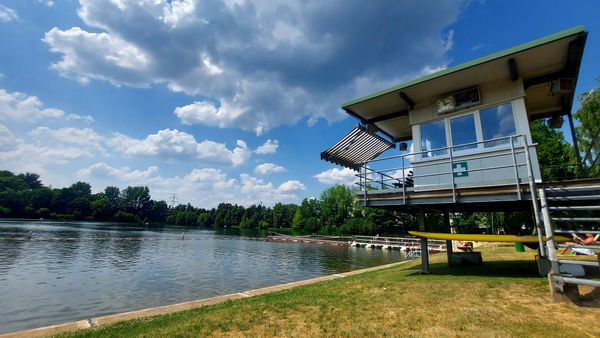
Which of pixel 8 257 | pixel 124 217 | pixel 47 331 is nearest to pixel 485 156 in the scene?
pixel 47 331

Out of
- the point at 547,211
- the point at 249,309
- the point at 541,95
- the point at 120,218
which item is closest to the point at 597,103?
the point at 541,95

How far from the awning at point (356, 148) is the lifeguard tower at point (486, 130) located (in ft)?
4.37

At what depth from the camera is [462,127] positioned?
10.4m

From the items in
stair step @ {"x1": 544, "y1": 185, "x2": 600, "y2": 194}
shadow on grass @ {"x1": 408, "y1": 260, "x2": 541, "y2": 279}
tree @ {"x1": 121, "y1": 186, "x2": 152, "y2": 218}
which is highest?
tree @ {"x1": 121, "y1": 186, "x2": 152, "y2": 218}

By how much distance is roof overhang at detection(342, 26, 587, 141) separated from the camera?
8223mm

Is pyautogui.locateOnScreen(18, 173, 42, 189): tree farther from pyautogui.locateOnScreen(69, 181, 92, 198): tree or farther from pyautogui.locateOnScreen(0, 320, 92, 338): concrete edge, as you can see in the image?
pyautogui.locateOnScreen(0, 320, 92, 338): concrete edge

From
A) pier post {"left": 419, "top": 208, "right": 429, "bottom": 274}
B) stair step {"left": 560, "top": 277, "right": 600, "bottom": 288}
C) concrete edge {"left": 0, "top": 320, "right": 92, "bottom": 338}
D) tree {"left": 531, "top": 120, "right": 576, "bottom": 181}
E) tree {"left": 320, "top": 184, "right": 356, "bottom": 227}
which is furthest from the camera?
tree {"left": 320, "top": 184, "right": 356, "bottom": 227}

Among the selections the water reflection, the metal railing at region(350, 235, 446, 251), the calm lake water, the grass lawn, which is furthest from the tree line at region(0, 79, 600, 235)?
the water reflection

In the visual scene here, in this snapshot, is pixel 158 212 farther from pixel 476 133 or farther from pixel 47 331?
pixel 476 133

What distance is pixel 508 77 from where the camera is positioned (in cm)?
967

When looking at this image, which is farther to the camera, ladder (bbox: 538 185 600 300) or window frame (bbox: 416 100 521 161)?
window frame (bbox: 416 100 521 161)

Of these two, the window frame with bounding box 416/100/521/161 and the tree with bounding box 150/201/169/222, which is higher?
the tree with bounding box 150/201/169/222

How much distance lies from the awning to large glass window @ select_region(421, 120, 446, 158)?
2.98 meters

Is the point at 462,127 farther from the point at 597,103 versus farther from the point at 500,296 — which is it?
the point at 597,103
